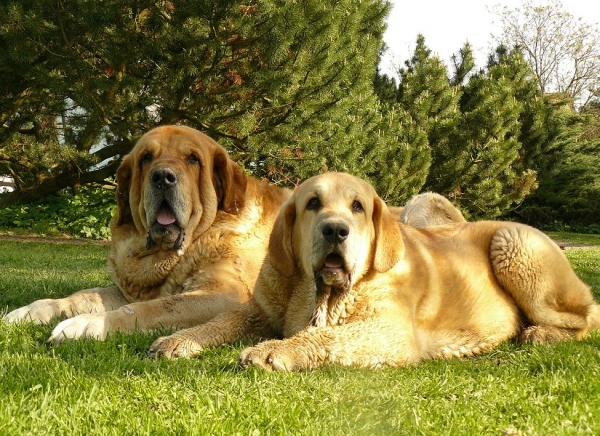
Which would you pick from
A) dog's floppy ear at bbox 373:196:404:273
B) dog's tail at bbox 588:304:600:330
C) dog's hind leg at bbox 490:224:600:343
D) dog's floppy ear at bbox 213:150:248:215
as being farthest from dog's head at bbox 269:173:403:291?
dog's tail at bbox 588:304:600:330

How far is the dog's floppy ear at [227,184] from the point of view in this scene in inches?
203

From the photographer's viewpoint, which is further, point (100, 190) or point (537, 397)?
point (100, 190)

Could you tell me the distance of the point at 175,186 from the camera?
4738 mm

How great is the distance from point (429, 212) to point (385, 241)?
2.59 meters

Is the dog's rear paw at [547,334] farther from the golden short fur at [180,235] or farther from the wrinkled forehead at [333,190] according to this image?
the golden short fur at [180,235]

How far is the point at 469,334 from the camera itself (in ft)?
14.0

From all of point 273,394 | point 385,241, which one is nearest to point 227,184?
point 385,241

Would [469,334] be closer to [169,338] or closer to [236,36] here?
[169,338]

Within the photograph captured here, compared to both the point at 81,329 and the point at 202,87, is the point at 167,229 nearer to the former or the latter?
the point at 81,329

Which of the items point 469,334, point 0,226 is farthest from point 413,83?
point 469,334

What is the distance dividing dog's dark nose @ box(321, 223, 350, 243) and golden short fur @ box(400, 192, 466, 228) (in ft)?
9.35

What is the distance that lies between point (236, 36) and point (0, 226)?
30.6 ft

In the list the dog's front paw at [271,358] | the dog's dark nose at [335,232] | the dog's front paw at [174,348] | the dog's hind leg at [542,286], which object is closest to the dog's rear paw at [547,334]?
the dog's hind leg at [542,286]

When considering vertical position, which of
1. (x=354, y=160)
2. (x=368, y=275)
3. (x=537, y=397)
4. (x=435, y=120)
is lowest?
(x=537, y=397)
